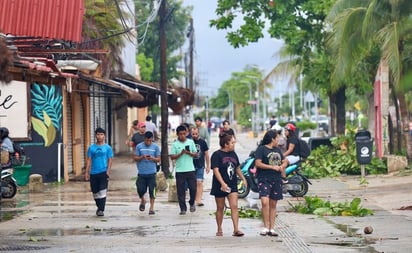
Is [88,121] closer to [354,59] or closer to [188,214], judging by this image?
[354,59]

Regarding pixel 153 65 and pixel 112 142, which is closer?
pixel 112 142

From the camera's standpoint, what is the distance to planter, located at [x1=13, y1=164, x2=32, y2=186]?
23.4 m

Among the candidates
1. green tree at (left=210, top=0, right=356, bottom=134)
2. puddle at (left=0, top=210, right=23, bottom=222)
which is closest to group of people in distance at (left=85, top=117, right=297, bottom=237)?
puddle at (left=0, top=210, right=23, bottom=222)

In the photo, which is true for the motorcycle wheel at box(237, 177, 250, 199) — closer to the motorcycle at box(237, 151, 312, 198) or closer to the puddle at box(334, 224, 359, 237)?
the motorcycle at box(237, 151, 312, 198)

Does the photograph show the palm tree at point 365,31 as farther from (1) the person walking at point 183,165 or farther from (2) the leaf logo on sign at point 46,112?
(2) the leaf logo on sign at point 46,112

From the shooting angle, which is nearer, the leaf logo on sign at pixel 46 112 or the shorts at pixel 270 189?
the shorts at pixel 270 189

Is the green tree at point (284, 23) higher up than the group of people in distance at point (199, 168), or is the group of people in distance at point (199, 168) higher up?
the green tree at point (284, 23)

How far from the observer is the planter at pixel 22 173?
23.4m

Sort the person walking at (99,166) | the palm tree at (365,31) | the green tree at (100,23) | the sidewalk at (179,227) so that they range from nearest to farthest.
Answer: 1. the sidewalk at (179,227)
2. the person walking at (99,166)
3. the palm tree at (365,31)
4. the green tree at (100,23)

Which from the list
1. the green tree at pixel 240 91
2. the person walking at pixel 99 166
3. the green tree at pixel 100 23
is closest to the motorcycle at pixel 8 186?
the person walking at pixel 99 166

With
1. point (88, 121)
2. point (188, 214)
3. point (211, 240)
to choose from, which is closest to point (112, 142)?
point (88, 121)

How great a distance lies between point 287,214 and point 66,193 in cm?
759

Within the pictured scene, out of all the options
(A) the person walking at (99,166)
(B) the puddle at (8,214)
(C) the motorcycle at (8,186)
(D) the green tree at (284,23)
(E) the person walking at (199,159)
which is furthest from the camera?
(D) the green tree at (284,23)

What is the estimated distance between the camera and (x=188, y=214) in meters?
17.9
